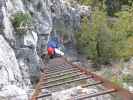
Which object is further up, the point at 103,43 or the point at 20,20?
the point at 20,20

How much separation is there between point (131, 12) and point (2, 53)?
87.0 feet

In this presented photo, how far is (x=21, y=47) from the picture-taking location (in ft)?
52.9

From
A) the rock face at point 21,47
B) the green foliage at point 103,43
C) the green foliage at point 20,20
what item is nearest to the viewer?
the rock face at point 21,47

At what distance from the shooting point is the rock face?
1119cm

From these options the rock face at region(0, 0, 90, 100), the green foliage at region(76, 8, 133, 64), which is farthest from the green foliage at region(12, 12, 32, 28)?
the green foliage at region(76, 8, 133, 64)

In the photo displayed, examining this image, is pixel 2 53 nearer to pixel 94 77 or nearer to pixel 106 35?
pixel 94 77

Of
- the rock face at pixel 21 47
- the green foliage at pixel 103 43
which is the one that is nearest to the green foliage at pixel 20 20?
the rock face at pixel 21 47

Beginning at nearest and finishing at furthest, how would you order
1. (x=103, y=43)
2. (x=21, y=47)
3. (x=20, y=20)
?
1. (x=20, y=20)
2. (x=21, y=47)
3. (x=103, y=43)

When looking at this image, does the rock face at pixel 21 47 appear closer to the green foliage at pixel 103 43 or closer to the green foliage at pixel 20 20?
the green foliage at pixel 20 20

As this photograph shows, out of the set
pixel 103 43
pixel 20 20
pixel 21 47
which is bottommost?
pixel 103 43

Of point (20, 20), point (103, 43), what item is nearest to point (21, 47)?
point (20, 20)

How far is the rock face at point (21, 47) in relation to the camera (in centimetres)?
1119

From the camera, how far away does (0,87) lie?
959 cm

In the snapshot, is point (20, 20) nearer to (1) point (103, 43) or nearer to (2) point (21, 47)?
(2) point (21, 47)
